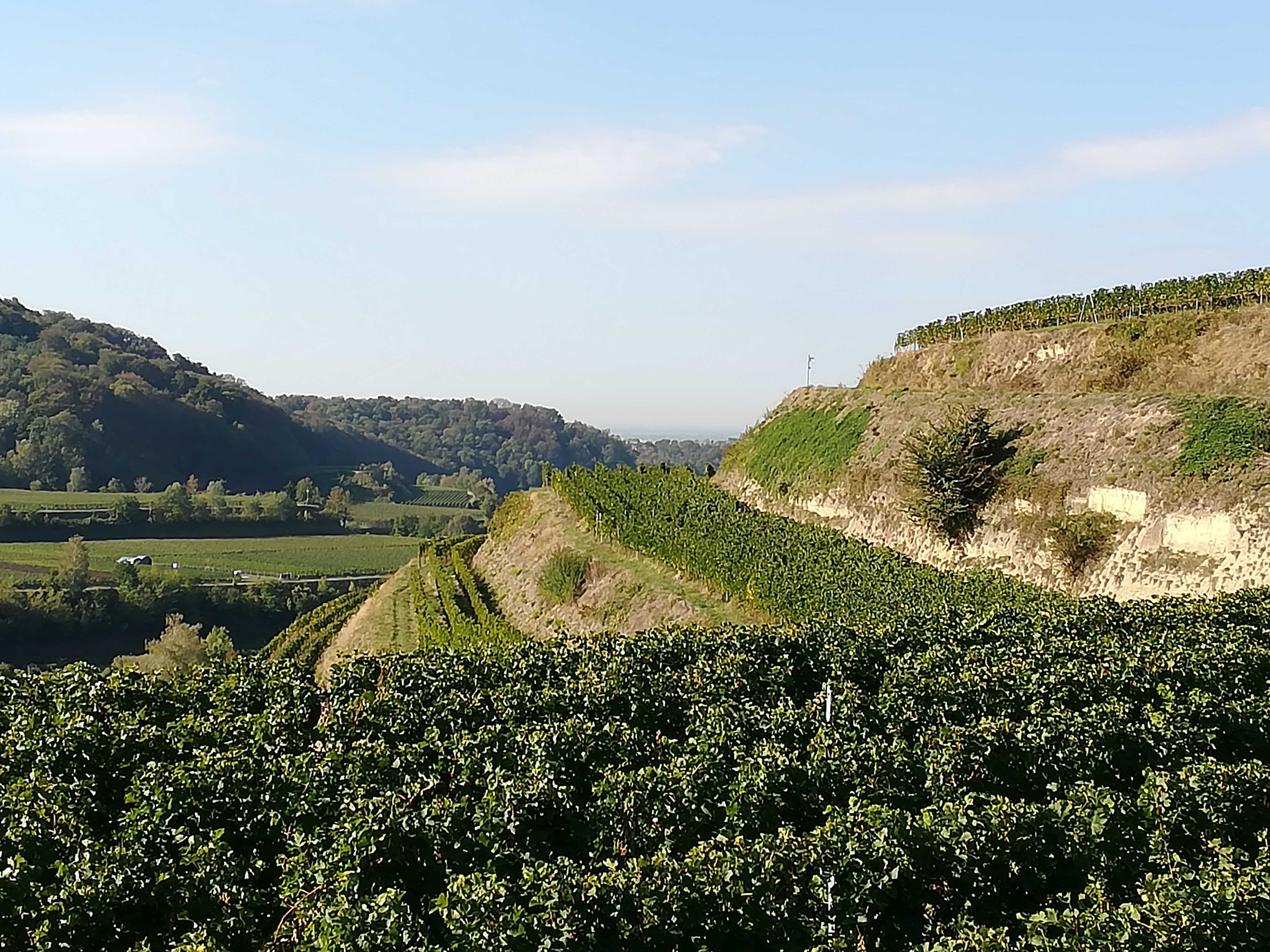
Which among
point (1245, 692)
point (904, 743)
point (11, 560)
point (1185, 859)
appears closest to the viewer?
point (1185, 859)

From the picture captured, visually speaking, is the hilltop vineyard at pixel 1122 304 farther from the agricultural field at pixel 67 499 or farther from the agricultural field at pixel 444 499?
the agricultural field at pixel 444 499

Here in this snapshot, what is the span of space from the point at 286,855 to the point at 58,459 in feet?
411

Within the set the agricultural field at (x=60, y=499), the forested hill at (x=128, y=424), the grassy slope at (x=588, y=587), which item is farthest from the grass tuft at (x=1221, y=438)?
the forested hill at (x=128, y=424)

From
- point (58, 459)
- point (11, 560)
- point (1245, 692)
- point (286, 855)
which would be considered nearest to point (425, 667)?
point (286, 855)

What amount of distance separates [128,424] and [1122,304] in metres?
127

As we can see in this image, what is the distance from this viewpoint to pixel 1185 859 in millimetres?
8805

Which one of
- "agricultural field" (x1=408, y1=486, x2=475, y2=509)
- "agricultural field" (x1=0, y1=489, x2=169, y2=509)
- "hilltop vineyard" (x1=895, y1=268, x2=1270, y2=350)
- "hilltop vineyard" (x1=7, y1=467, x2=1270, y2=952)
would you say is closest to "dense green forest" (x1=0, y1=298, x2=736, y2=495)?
"agricultural field" (x1=0, y1=489, x2=169, y2=509)

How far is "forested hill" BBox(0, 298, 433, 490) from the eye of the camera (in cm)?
11656

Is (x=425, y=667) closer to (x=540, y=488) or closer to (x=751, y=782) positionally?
(x=751, y=782)

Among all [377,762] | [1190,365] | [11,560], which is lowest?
[11,560]

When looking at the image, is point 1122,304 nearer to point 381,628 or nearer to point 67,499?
point 381,628

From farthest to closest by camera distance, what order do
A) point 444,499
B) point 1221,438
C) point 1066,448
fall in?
point 444,499 → point 1066,448 → point 1221,438

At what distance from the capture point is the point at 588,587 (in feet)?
108

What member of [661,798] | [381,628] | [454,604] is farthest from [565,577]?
[661,798]
